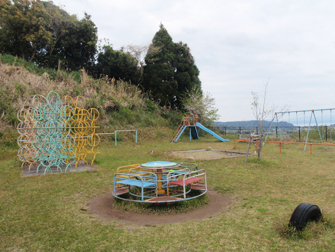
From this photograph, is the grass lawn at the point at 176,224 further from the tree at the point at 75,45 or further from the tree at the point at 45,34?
the tree at the point at 75,45

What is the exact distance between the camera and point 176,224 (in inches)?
168

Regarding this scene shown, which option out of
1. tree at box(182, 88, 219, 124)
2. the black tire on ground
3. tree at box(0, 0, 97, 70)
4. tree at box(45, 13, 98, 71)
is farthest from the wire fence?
tree at box(0, 0, 97, 70)

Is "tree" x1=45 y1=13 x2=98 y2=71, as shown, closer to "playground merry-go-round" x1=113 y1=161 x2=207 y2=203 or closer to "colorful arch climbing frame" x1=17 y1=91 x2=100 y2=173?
"colorful arch climbing frame" x1=17 y1=91 x2=100 y2=173

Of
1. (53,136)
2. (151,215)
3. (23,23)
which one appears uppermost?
(23,23)

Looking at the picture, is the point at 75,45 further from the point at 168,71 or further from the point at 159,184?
the point at 159,184

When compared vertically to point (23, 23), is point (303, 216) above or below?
below

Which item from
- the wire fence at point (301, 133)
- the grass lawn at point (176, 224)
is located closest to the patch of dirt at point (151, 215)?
the grass lawn at point (176, 224)

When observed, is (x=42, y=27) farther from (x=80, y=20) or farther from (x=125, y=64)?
(x=125, y=64)

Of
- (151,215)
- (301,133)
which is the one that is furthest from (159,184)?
(301,133)

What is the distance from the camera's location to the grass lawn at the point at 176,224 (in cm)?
348

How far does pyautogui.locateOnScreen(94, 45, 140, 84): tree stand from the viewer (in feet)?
88.7

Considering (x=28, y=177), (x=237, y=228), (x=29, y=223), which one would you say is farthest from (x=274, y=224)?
(x=28, y=177)

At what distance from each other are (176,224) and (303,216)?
6.13 ft

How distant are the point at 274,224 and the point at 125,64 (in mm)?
25304
